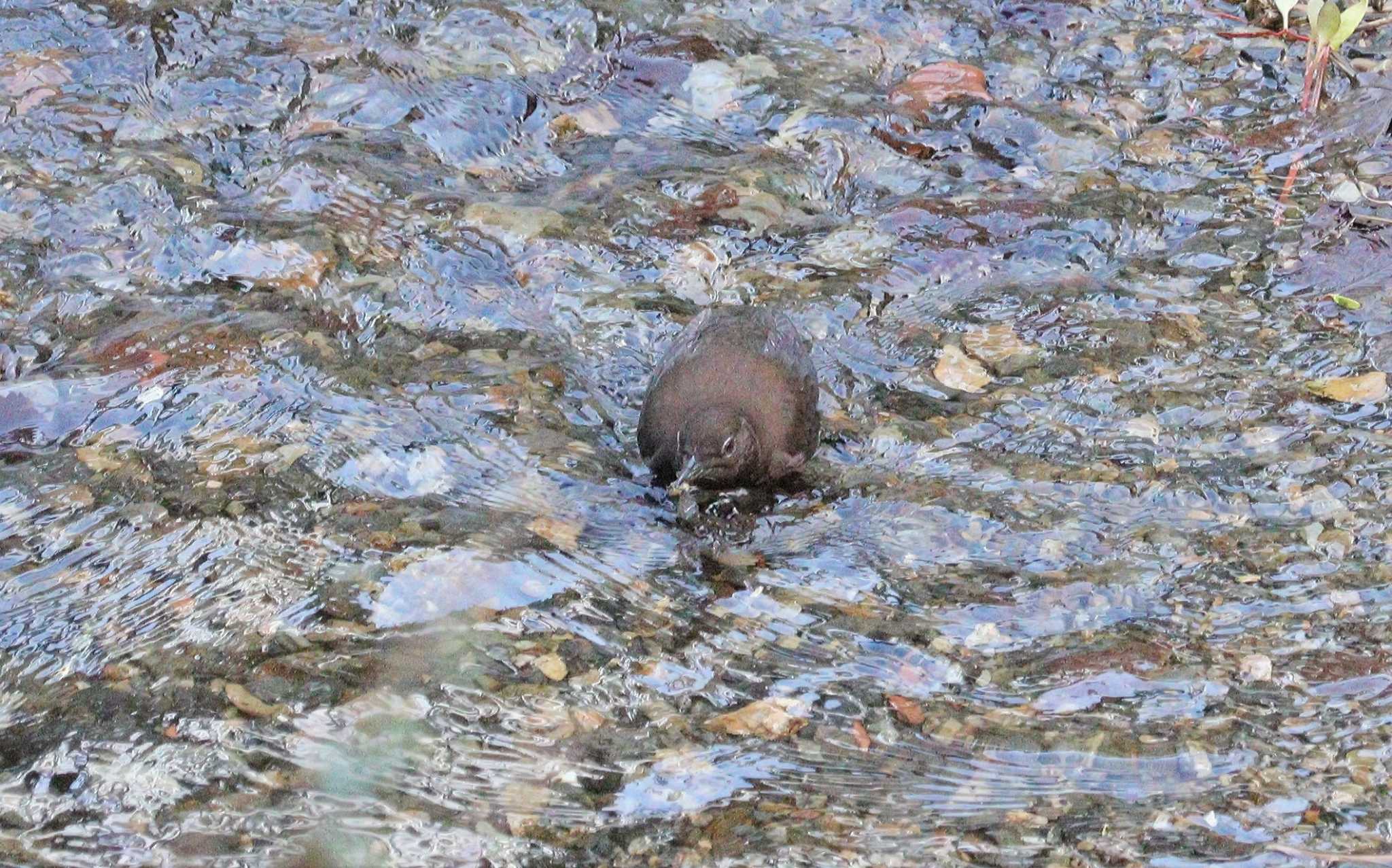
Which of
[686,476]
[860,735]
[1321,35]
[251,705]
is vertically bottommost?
[251,705]

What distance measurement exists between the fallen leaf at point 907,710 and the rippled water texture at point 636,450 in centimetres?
2

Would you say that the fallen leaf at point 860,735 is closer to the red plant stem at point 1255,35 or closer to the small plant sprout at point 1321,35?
the small plant sprout at point 1321,35

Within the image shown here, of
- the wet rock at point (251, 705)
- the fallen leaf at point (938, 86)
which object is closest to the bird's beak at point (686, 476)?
the wet rock at point (251, 705)

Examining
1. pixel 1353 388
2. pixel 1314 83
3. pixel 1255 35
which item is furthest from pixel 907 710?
pixel 1255 35

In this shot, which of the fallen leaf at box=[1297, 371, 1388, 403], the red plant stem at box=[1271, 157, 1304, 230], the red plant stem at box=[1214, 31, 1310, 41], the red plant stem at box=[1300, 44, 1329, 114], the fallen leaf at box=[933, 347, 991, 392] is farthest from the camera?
the red plant stem at box=[1214, 31, 1310, 41]

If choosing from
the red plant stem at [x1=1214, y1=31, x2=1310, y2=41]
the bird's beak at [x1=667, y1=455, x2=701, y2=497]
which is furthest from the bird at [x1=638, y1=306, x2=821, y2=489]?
the red plant stem at [x1=1214, y1=31, x2=1310, y2=41]

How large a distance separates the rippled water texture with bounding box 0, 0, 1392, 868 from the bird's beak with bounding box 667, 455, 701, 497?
4.7 inches

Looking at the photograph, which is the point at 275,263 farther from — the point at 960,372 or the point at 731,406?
the point at 960,372

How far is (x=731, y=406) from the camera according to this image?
540 cm

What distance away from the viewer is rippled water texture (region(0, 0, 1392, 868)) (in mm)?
3924

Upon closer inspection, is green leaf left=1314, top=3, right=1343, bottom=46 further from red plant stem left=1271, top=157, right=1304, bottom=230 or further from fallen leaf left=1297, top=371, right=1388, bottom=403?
fallen leaf left=1297, top=371, right=1388, bottom=403

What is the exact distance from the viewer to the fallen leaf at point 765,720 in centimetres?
416

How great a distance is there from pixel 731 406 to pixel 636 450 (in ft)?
1.34

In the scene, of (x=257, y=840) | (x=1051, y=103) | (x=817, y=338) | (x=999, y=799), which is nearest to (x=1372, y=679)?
(x=999, y=799)
